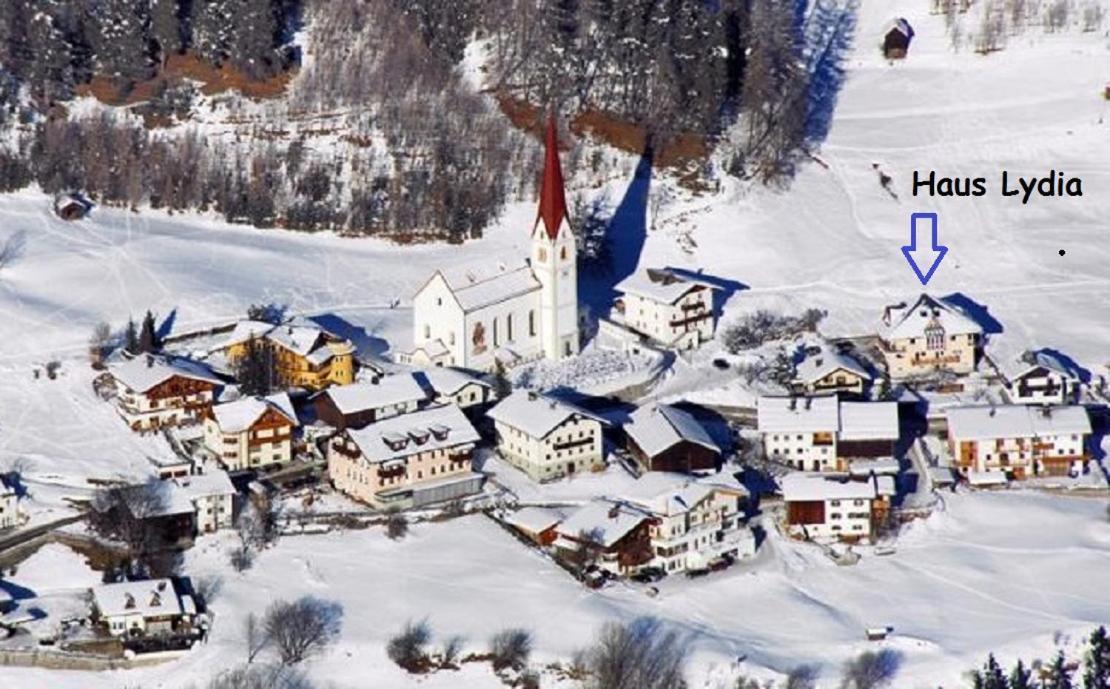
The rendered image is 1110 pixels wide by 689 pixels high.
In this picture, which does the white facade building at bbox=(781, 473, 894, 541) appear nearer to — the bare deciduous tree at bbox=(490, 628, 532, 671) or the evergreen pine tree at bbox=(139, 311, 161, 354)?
the bare deciduous tree at bbox=(490, 628, 532, 671)

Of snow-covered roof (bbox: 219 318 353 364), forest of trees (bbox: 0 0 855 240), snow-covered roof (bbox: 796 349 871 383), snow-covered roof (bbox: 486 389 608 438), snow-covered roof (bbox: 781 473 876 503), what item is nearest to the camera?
snow-covered roof (bbox: 781 473 876 503)

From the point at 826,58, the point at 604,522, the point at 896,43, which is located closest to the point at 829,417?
the point at 604,522

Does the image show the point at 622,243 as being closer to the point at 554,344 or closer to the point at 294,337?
the point at 554,344

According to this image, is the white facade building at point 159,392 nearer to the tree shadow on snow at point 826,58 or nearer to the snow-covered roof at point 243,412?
the snow-covered roof at point 243,412

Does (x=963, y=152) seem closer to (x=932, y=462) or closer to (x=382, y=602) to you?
(x=932, y=462)

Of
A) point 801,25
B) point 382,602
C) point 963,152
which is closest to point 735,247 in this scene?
point 963,152

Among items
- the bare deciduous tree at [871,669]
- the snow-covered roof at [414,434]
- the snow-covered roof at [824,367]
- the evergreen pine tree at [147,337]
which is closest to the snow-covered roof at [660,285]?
the snow-covered roof at [824,367]

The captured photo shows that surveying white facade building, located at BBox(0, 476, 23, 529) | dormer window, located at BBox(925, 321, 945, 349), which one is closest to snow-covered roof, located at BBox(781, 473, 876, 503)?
dormer window, located at BBox(925, 321, 945, 349)
